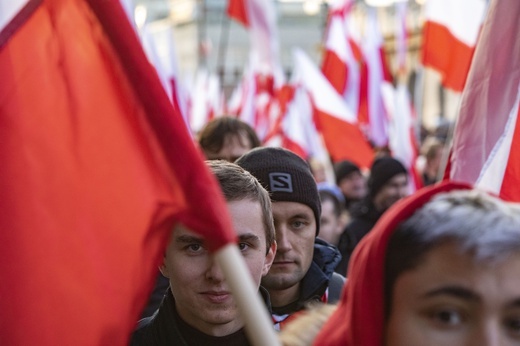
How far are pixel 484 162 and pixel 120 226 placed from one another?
1896mm

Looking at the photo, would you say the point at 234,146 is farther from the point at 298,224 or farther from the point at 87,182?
the point at 87,182

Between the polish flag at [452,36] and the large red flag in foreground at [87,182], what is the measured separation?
5.94 metres

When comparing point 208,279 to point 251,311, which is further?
point 208,279

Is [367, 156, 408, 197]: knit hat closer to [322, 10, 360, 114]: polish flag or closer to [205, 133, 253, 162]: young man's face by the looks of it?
[205, 133, 253, 162]: young man's face

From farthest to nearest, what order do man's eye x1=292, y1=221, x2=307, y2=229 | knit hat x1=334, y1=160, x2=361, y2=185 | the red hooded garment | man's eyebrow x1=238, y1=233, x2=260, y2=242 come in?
knit hat x1=334, y1=160, x2=361, y2=185, man's eye x1=292, y1=221, x2=307, y2=229, man's eyebrow x1=238, y1=233, x2=260, y2=242, the red hooded garment

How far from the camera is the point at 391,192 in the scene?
330 inches

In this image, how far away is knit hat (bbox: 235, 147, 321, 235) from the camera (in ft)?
14.1

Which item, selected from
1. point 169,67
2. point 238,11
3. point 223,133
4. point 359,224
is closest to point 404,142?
point 169,67

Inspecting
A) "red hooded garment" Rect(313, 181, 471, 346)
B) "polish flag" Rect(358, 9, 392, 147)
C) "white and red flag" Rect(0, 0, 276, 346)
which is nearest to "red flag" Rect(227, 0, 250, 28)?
"polish flag" Rect(358, 9, 392, 147)

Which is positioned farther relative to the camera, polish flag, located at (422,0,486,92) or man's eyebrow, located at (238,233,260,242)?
polish flag, located at (422,0,486,92)

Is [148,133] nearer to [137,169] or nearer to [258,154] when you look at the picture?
[137,169]

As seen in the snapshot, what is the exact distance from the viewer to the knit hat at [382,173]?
8.44 meters

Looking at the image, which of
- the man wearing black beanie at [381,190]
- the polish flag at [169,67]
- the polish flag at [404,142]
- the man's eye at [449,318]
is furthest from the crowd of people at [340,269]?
the polish flag at [404,142]

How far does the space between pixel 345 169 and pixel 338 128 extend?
1.31ft
